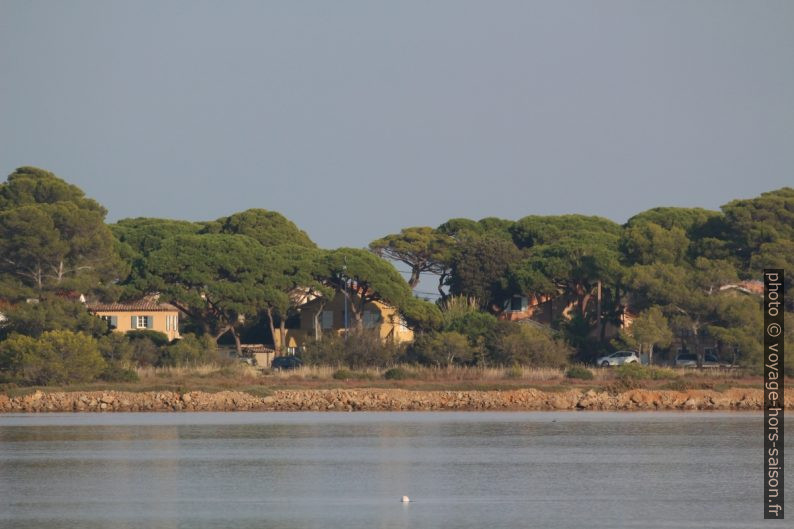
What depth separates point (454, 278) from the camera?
95188 mm

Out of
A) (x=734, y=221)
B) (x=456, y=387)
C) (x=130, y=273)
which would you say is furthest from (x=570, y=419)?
(x=130, y=273)

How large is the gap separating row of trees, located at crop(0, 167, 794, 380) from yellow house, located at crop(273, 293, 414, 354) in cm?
81

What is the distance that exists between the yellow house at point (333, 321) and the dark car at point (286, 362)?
6.27m

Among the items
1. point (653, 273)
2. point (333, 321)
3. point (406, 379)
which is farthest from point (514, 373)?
point (333, 321)

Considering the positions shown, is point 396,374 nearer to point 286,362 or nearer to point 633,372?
point 633,372

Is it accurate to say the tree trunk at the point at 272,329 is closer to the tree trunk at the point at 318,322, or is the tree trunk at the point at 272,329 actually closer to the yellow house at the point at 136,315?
the tree trunk at the point at 318,322

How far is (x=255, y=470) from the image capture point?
36.6m

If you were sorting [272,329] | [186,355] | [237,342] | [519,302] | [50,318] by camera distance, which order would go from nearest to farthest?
[50,318] < [186,355] < [237,342] < [272,329] < [519,302]

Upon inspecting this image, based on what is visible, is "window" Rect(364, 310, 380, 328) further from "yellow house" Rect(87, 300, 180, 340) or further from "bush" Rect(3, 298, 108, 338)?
"bush" Rect(3, 298, 108, 338)

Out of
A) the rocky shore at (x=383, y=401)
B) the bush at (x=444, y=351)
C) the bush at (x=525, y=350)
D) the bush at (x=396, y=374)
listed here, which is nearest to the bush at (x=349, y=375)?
the bush at (x=396, y=374)

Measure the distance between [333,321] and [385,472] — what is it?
172ft

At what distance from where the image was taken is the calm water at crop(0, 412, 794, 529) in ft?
92.4

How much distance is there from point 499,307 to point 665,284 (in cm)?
1830

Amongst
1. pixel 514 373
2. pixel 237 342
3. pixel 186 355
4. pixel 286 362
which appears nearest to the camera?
pixel 514 373
